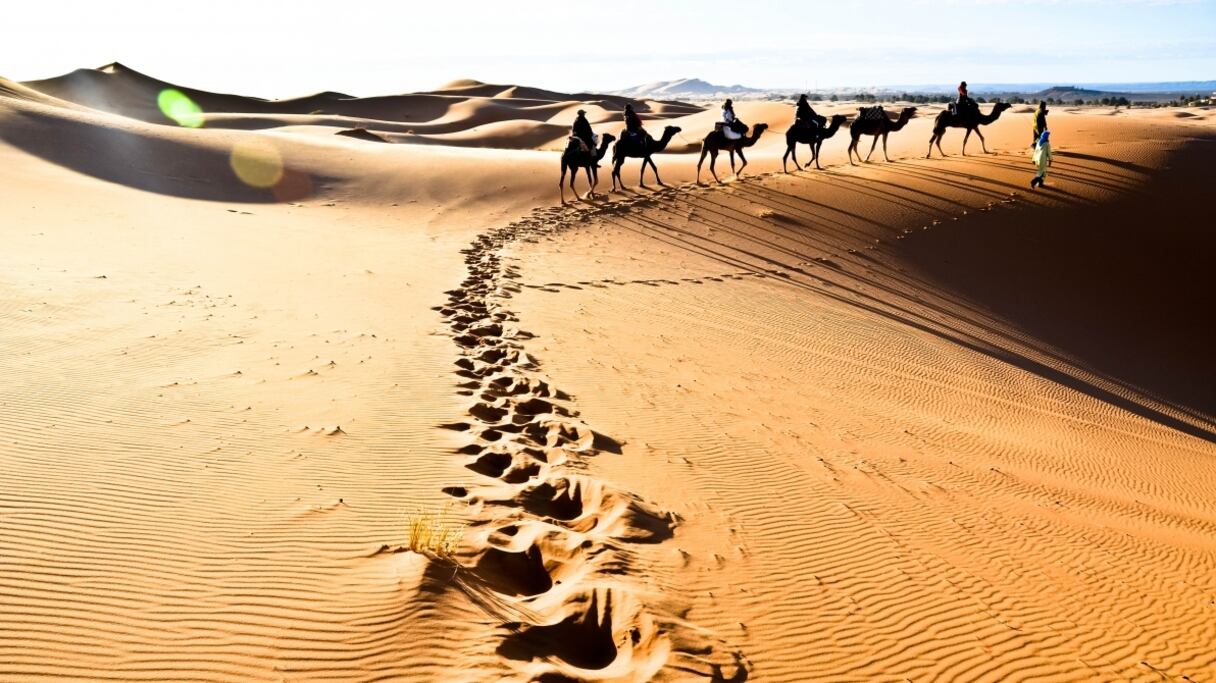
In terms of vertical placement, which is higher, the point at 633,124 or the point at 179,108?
the point at 179,108

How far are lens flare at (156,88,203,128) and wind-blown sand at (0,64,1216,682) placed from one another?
40760 millimetres

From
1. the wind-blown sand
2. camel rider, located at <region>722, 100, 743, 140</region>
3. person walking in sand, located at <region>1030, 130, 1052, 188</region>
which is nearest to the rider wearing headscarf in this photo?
camel rider, located at <region>722, 100, 743, 140</region>

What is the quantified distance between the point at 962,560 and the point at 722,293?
9330 millimetres

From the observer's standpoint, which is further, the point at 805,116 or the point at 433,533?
the point at 805,116

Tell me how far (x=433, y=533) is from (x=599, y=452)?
7.10 feet

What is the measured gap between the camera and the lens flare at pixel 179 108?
187 ft

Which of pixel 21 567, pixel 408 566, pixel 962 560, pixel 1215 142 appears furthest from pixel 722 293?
pixel 1215 142

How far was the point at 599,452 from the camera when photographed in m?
7.18

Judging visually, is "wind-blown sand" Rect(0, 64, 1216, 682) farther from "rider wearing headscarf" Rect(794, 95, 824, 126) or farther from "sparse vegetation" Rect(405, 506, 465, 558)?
"rider wearing headscarf" Rect(794, 95, 824, 126)

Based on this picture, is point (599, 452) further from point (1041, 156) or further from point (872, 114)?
point (872, 114)

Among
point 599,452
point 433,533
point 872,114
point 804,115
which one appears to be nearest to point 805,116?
point 804,115

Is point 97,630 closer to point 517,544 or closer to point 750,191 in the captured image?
point 517,544

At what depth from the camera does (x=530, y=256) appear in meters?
17.1

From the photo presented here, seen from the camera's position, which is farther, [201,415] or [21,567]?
[201,415]
